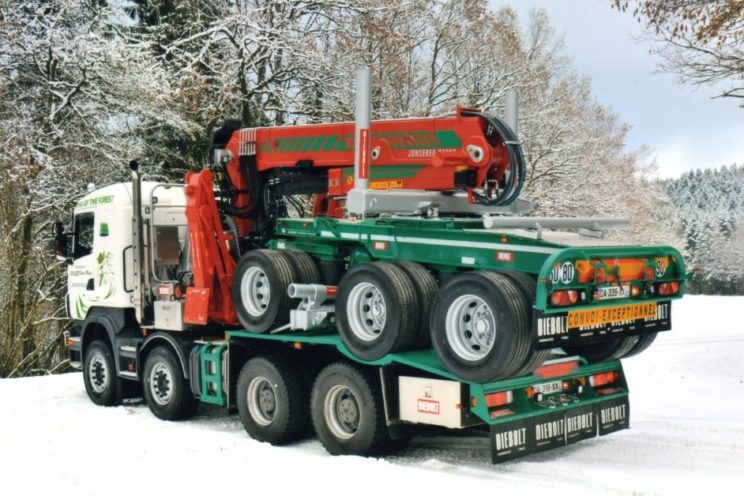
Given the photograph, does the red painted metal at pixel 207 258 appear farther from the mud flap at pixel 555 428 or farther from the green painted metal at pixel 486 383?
the mud flap at pixel 555 428

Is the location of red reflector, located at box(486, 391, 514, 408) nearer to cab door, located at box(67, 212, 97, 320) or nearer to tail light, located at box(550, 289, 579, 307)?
tail light, located at box(550, 289, 579, 307)

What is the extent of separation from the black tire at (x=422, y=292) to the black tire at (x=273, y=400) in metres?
1.71

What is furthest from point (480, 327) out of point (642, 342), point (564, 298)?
point (642, 342)

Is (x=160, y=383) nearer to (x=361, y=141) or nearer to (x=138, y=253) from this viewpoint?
(x=138, y=253)

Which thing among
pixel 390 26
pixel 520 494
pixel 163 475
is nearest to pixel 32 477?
pixel 163 475

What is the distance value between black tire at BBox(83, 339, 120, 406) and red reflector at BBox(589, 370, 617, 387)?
20.4 ft

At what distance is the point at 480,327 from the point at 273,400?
9.41 feet

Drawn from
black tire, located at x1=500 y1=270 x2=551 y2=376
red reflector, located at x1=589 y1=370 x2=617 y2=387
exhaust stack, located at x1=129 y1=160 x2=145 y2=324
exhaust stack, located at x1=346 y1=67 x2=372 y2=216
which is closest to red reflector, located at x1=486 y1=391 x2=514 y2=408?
black tire, located at x1=500 y1=270 x2=551 y2=376

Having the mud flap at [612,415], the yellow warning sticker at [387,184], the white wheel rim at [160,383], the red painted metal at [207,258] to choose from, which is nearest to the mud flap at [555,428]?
the mud flap at [612,415]

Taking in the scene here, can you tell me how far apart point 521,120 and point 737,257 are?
56.3 m

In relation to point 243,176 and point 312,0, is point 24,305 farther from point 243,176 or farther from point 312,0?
point 243,176

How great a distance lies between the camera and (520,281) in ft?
24.1

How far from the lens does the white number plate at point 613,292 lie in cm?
772

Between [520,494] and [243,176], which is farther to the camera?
[243,176]
